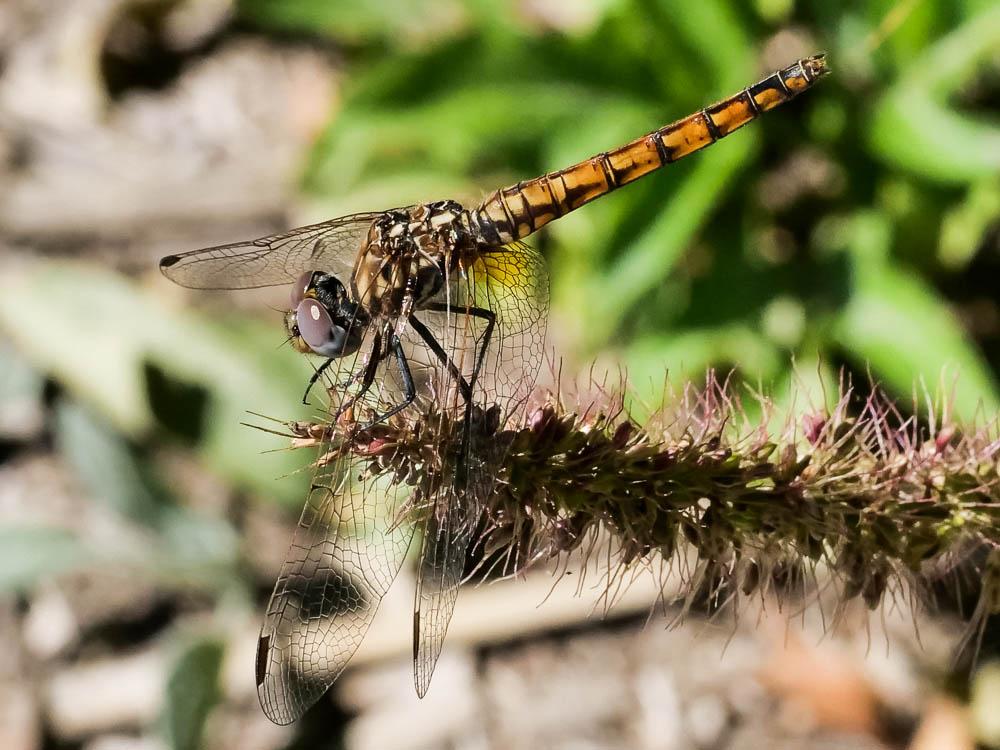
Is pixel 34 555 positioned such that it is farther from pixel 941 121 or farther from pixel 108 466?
pixel 941 121

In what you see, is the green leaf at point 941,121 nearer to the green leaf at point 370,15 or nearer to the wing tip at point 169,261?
the green leaf at point 370,15

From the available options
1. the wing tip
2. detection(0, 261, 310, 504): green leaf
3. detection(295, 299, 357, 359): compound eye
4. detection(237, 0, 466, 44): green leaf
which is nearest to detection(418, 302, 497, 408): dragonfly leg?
detection(295, 299, 357, 359): compound eye

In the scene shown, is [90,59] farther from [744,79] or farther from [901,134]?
[901,134]

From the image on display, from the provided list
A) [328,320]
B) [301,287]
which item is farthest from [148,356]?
[328,320]

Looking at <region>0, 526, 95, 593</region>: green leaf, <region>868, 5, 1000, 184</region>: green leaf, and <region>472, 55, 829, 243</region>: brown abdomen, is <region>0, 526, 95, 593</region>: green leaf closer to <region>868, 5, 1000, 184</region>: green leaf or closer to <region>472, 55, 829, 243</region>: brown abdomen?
<region>472, 55, 829, 243</region>: brown abdomen

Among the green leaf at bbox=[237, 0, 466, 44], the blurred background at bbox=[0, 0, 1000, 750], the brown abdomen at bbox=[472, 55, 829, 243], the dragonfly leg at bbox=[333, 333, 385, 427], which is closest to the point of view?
the dragonfly leg at bbox=[333, 333, 385, 427]

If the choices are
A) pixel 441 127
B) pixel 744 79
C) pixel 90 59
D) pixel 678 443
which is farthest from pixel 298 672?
pixel 90 59
